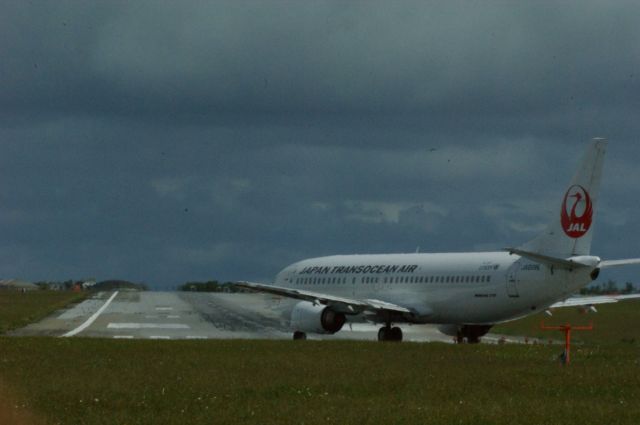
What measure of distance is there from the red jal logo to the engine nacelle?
11532mm

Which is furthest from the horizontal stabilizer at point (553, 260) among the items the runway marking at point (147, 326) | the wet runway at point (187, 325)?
the runway marking at point (147, 326)

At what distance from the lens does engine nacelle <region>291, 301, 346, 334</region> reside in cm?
5259

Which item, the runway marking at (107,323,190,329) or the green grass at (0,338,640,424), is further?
the runway marking at (107,323,190,329)

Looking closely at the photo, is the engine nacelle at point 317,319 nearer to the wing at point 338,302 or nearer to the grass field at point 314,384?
the wing at point 338,302

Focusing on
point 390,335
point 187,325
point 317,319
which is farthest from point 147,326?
point 390,335

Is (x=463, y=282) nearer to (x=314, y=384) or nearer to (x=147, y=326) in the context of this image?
(x=147, y=326)

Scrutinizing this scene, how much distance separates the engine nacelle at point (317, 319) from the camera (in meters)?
52.6

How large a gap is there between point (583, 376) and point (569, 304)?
24.9 metres

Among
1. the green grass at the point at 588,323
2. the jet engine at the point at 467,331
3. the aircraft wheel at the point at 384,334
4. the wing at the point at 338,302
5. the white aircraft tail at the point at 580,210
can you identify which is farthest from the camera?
the green grass at the point at 588,323

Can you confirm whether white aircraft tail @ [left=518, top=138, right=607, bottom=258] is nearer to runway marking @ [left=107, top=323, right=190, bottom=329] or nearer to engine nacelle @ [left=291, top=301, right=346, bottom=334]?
engine nacelle @ [left=291, top=301, right=346, bottom=334]

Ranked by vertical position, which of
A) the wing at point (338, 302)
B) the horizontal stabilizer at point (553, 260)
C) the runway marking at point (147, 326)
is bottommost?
the runway marking at point (147, 326)

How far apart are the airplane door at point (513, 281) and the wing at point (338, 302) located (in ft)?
19.9

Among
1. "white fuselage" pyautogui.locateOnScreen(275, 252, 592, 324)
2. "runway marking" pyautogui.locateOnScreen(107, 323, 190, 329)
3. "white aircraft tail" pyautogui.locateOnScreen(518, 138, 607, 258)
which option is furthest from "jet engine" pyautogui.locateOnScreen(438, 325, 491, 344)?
"runway marking" pyautogui.locateOnScreen(107, 323, 190, 329)

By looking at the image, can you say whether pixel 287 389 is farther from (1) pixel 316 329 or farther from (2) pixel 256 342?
(1) pixel 316 329
